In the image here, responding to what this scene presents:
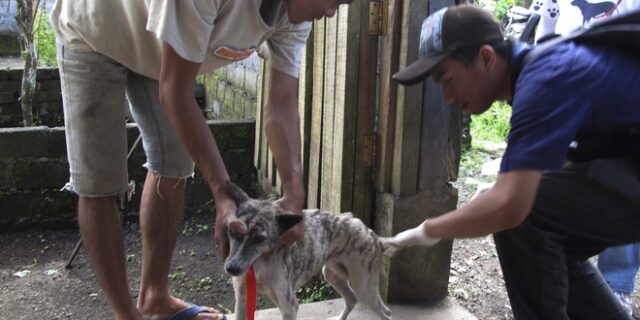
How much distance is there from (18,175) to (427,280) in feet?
13.3

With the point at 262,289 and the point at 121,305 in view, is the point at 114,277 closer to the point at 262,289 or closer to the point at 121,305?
the point at 121,305

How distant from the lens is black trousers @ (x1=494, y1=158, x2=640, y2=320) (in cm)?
253

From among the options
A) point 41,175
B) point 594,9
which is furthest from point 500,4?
point 41,175

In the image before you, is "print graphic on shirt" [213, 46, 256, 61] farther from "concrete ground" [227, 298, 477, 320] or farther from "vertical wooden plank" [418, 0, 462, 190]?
"concrete ground" [227, 298, 477, 320]

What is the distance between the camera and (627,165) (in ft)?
8.22

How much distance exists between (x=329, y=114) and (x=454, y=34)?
190 cm

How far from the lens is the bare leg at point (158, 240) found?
3393 millimetres

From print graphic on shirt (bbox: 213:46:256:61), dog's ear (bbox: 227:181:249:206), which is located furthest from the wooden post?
dog's ear (bbox: 227:181:249:206)

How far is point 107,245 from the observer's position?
3.12 meters

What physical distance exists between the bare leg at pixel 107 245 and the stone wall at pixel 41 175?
9.09 ft

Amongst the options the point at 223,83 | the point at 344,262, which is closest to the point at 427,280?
the point at 344,262

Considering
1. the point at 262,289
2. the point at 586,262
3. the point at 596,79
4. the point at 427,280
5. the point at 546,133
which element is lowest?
the point at 427,280

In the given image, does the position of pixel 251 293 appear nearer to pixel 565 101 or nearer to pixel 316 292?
pixel 316 292

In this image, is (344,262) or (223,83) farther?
(223,83)
